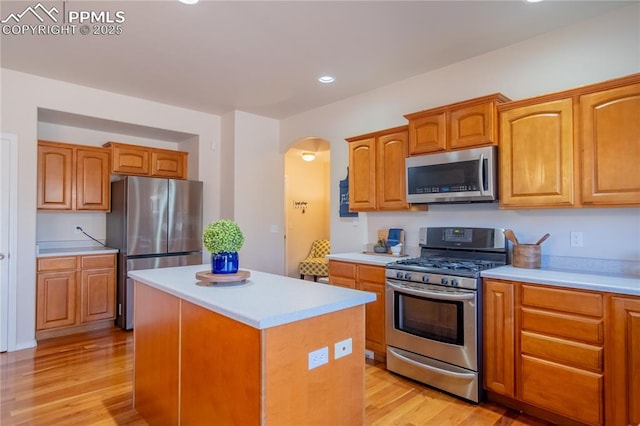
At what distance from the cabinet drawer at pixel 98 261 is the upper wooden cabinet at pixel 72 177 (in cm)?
59

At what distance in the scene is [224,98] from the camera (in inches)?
171

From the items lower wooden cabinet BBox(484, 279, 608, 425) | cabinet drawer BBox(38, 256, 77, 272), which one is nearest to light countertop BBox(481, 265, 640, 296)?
lower wooden cabinet BBox(484, 279, 608, 425)

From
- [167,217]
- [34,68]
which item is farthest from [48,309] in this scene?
[34,68]

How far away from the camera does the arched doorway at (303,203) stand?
6.91 metres

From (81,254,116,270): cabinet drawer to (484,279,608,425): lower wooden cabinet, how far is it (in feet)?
13.0

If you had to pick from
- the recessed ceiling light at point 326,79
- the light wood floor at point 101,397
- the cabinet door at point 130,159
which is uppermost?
the recessed ceiling light at point 326,79

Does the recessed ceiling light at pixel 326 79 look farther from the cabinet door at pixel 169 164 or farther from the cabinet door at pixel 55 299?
the cabinet door at pixel 55 299

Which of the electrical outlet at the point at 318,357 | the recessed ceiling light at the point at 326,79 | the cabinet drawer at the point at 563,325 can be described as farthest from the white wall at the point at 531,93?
the electrical outlet at the point at 318,357

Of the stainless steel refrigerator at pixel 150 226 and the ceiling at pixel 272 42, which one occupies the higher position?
Answer: the ceiling at pixel 272 42

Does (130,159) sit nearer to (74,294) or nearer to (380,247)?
(74,294)

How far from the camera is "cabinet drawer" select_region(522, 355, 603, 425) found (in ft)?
6.87

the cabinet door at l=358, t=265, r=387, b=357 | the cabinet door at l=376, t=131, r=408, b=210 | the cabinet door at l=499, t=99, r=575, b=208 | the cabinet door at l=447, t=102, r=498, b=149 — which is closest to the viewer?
the cabinet door at l=499, t=99, r=575, b=208

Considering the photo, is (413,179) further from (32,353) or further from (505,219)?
(32,353)

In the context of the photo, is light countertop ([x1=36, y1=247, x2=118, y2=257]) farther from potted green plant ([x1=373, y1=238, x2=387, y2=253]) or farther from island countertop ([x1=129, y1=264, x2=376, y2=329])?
potted green plant ([x1=373, y1=238, x2=387, y2=253])
